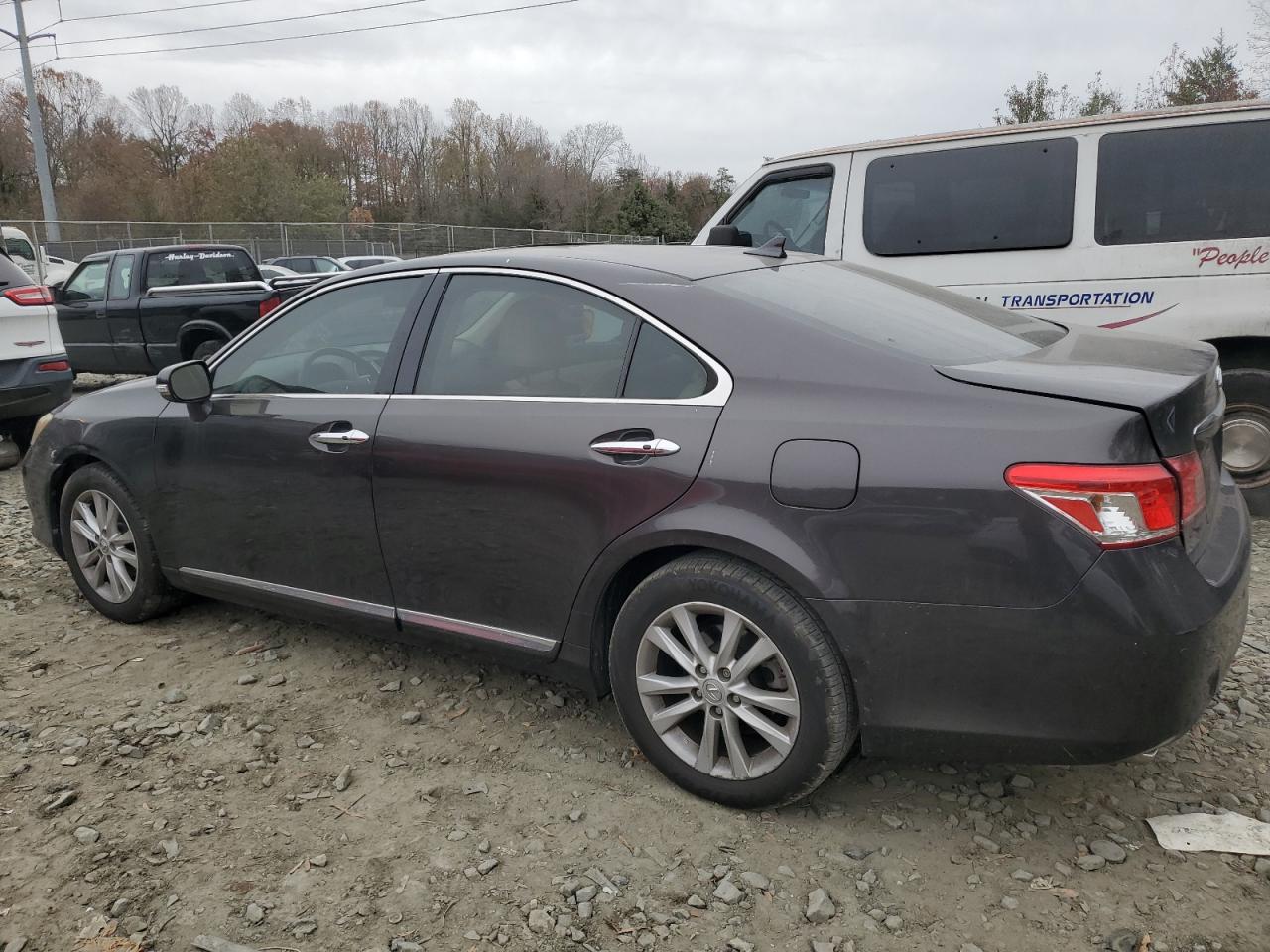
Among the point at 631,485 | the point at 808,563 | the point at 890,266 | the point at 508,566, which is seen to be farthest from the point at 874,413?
the point at 890,266

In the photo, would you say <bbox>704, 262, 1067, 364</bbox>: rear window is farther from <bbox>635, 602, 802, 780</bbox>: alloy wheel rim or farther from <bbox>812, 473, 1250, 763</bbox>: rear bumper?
<bbox>635, 602, 802, 780</bbox>: alloy wheel rim

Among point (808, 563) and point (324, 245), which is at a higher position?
point (324, 245)

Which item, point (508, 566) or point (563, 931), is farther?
point (508, 566)

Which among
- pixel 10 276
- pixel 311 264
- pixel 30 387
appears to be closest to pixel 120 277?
pixel 10 276

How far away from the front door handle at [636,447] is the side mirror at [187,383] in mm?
1810

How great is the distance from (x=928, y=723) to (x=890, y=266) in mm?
3909

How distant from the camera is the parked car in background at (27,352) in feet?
23.0

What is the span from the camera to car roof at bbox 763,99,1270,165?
4816 mm

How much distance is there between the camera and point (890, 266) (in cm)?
569

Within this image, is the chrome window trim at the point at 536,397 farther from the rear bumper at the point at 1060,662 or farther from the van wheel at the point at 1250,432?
the van wheel at the point at 1250,432

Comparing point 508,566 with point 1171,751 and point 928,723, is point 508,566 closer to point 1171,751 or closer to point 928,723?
point 928,723

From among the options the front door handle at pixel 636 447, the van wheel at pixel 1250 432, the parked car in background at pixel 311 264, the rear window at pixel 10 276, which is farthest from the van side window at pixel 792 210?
the parked car in background at pixel 311 264

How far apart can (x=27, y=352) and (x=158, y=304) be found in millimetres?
3435

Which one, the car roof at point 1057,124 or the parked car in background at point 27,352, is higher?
the car roof at point 1057,124
